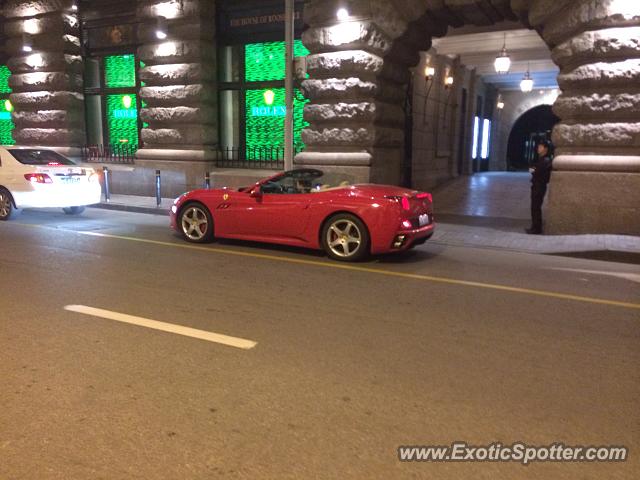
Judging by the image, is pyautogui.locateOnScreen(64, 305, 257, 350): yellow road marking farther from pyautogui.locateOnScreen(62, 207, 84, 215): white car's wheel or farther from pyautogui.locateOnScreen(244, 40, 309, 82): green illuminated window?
pyautogui.locateOnScreen(244, 40, 309, 82): green illuminated window

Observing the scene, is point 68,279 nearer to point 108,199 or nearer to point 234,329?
point 234,329

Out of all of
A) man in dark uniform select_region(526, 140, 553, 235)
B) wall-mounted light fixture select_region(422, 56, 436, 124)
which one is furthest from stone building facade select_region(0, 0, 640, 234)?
wall-mounted light fixture select_region(422, 56, 436, 124)

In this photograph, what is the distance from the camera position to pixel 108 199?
14.9m

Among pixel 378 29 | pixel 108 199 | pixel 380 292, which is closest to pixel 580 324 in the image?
pixel 380 292

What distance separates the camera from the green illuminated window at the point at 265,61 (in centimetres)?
1522

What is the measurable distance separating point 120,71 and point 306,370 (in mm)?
16219

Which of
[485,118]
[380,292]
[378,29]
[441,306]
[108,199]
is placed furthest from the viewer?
[485,118]

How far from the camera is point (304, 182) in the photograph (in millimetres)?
8594

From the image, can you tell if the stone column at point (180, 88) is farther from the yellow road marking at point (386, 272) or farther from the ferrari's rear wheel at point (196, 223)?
the ferrari's rear wheel at point (196, 223)

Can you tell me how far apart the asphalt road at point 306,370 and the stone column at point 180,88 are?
840 cm

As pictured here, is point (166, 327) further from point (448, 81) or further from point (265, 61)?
point (448, 81)

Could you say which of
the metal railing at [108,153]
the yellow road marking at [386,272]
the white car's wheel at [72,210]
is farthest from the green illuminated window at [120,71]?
the yellow road marking at [386,272]

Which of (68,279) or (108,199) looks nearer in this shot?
(68,279)

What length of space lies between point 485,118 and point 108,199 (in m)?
18.2
